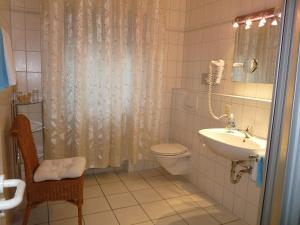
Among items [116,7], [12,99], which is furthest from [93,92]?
[116,7]

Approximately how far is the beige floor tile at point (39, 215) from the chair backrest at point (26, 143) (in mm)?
485

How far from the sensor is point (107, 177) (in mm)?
2939

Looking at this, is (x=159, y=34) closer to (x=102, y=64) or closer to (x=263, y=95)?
(x=102, y=64)

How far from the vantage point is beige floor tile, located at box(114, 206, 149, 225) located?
2096 millimetres

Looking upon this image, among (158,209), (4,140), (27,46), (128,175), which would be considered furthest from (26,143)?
(128,175)

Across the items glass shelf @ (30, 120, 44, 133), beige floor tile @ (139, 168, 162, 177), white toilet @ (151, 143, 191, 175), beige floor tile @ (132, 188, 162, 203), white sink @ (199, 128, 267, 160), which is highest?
white sink @ (199, 128, 267, 160)

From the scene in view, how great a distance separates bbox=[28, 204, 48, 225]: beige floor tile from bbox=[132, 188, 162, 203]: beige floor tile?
86cm

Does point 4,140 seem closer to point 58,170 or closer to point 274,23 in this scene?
point 58,170

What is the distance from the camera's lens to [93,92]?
2625 millimetres

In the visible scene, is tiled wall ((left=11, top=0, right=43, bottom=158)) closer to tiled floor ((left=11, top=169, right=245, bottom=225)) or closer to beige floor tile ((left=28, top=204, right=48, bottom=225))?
beige floor tile ((left=28, top=204, right=48, bottom=225))

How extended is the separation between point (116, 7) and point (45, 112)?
1318mm

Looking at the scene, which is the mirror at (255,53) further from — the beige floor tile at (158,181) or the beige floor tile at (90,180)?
the beige floor tile at (90,180)

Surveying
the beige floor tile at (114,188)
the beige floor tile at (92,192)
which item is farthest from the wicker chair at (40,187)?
the beige floor tile at (114,188)

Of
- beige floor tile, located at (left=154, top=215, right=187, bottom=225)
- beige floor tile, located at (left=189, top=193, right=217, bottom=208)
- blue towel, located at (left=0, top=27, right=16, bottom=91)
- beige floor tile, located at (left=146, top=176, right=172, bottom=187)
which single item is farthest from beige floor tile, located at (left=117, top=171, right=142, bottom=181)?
blue towel, located at (left=0, top=27, right=16, bottom=91)
